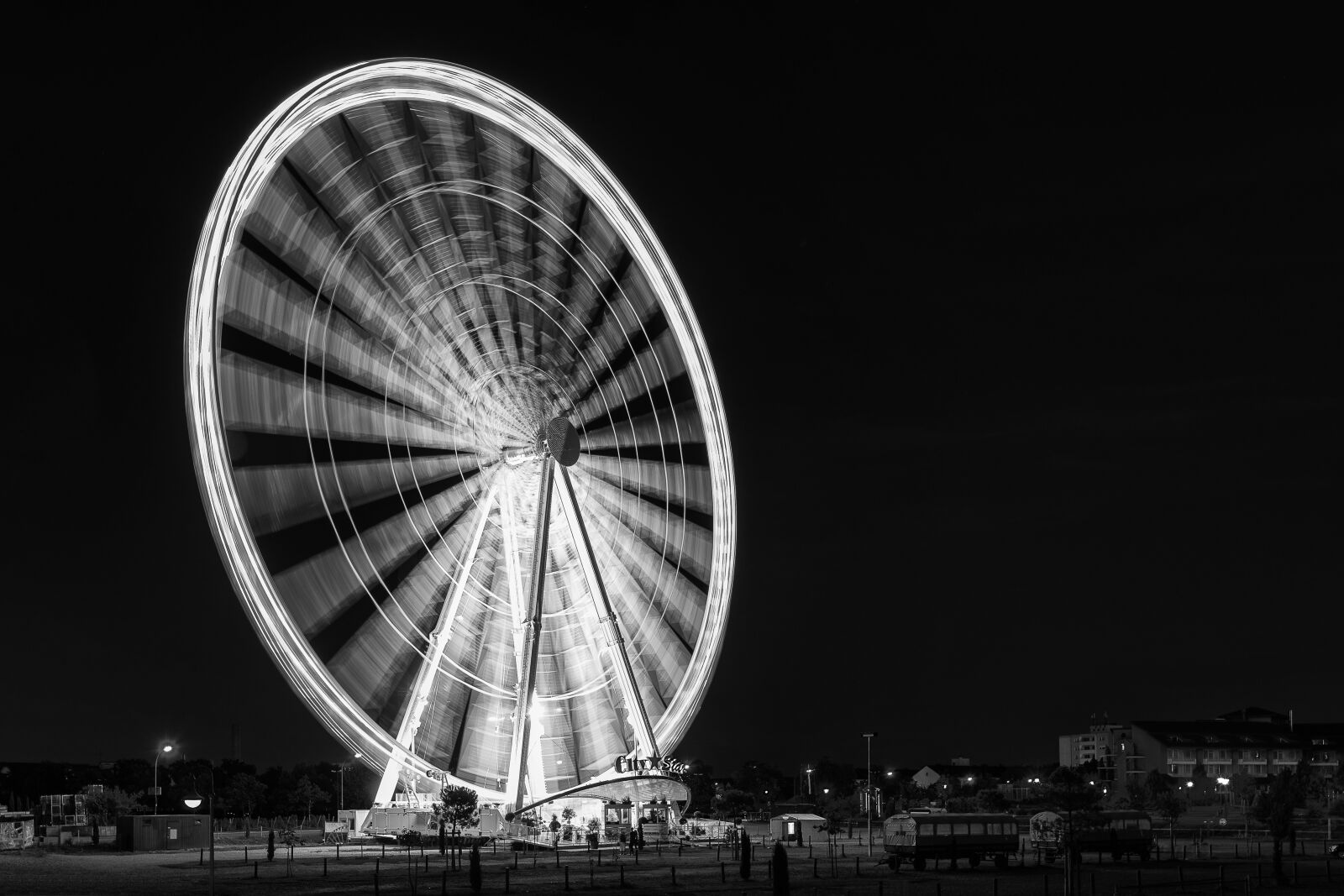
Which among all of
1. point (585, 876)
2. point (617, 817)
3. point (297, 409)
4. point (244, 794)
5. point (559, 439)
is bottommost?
point (244, 794)

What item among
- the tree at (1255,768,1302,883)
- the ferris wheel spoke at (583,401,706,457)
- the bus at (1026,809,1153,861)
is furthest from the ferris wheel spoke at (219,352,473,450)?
the tree at (1255,768,1302,883)

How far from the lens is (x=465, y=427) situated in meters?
38.6

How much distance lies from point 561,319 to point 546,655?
394 inches

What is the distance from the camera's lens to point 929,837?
3869 centimetres

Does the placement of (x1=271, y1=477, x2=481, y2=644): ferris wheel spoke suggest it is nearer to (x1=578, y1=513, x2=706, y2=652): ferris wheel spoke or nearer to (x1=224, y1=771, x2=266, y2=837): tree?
(x1=578, y1=513, x2=706, y2=652): ferris wheel spoke

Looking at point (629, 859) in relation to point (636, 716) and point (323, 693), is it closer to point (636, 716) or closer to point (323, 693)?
point (636, 716)

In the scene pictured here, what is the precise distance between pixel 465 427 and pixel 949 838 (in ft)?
54.6

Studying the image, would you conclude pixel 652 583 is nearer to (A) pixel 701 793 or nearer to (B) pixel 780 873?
(B) pixel 780 873

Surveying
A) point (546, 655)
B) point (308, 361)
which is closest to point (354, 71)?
point (308, 361)

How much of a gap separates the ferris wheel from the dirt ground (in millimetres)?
3235

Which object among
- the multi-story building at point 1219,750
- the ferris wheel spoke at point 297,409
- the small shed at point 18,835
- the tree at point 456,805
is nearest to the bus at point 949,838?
the tree at point 456,805

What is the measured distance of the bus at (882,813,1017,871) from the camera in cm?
3822

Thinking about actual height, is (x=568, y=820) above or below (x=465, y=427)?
below

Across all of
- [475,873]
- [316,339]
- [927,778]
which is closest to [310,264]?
[316,339]
